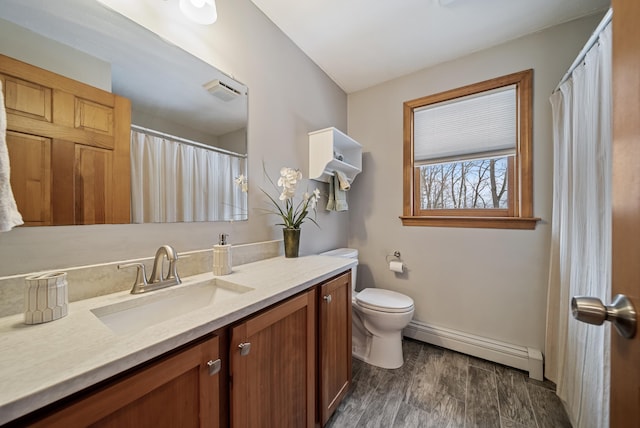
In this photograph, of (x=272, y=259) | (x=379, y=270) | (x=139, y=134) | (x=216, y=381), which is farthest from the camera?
(x=379, y=270)

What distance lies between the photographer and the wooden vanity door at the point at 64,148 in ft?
2.31

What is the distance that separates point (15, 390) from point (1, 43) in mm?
976

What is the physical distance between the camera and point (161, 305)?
2.84ft

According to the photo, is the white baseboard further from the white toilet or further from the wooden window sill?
the wooden window sill

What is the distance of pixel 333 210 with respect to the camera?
80.5 inches

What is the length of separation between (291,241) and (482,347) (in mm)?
1694

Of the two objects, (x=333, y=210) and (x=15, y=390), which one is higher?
(x=333, y=210)

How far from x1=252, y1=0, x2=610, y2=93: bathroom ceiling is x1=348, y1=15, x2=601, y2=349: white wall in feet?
0.39


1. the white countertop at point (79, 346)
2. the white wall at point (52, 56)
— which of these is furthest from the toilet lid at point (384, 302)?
the white wall at point (52, 56)

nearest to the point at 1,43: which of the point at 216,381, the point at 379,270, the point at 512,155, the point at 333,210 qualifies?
the point at 216,381

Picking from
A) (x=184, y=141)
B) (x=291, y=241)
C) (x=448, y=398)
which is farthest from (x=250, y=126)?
(x=448, y=398)

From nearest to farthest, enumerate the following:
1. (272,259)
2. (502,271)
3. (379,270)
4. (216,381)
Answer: (216,381) → (272,259) → (502,271) → (379,270)

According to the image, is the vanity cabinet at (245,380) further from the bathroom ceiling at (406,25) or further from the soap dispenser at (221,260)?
the bathroom ceiling at (406,25)

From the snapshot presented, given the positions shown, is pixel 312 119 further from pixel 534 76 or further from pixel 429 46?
pixel 534 76
